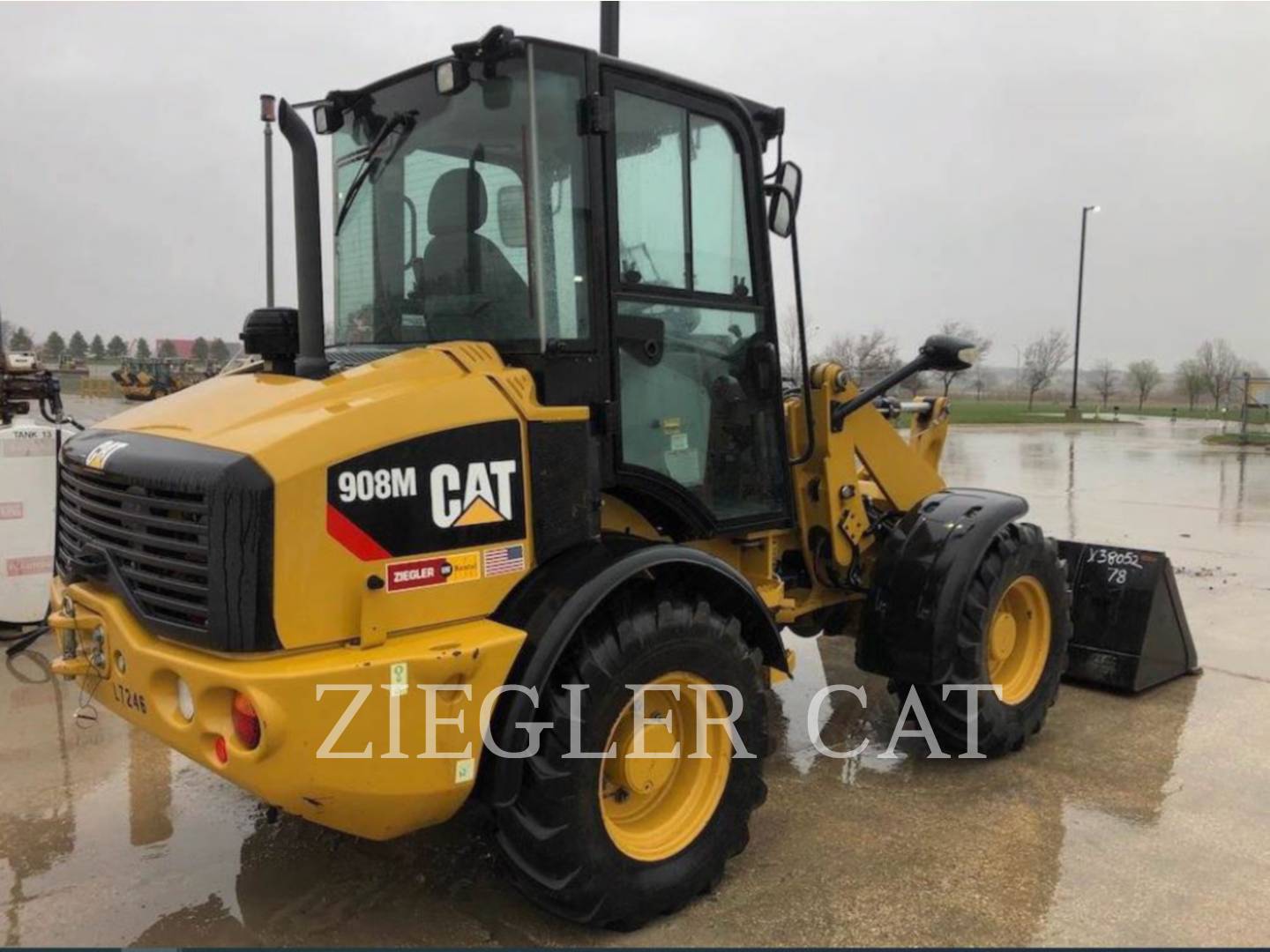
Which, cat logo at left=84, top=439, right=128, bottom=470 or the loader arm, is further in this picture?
the loader arm

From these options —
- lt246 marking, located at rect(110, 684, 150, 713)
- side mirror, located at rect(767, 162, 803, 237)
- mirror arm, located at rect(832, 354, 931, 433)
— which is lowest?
lt246 marking, located at rect(110, 684, 150, 713)

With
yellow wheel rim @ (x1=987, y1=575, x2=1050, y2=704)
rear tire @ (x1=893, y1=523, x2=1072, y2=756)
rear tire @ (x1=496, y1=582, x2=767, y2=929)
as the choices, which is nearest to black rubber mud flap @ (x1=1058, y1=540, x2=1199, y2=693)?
rear tire @ (x1=893, y1=523, x2=1072, y2=756)

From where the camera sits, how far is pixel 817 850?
3.55m

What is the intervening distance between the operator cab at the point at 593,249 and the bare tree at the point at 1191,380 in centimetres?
5696

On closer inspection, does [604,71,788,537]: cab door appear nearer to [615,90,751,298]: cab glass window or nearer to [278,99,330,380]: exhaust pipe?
[615,90,751,298]: cab glass window

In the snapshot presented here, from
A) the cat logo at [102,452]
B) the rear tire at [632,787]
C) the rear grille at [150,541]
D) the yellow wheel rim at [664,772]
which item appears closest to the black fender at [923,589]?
the rear tire at [632,787]

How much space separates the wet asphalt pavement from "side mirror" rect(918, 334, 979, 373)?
1.71 m

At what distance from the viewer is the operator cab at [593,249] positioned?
123 inches

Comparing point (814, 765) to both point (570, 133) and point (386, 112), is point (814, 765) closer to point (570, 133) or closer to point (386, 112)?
point (570, 133)

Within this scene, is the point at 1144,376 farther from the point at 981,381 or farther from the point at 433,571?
the point at 433,571

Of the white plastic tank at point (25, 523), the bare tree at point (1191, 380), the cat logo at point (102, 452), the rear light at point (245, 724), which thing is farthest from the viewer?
the bare tree at point (1191, 380)

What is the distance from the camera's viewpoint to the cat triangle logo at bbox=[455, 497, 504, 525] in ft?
9.25

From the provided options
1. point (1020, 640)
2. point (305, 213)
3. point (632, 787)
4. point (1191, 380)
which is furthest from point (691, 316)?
point (1191, 380)

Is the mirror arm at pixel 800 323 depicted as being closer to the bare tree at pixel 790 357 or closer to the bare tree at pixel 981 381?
the bare tree at pixel 790 357
